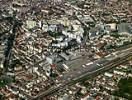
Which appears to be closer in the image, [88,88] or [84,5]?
[88,88]

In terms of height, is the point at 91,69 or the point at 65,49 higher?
the point at 65,49

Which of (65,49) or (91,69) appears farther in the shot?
(65,49)

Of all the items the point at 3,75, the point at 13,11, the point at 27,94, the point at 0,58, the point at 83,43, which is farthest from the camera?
the point at 13,11

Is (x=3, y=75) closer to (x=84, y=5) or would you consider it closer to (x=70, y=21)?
(x=70, y=21)

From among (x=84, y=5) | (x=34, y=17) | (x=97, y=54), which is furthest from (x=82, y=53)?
(x=84, y=5)
